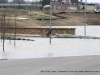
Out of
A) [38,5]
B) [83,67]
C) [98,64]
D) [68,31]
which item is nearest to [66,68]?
[83,67]

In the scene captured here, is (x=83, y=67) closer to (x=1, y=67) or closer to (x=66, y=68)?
(x=66, y=68)

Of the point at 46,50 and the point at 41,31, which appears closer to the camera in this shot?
the point at 46,50

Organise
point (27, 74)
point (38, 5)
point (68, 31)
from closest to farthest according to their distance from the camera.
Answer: point (27, 74) < point (68, 31) < point (38, 5)

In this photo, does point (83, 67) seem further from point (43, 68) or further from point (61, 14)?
point (61, 14)

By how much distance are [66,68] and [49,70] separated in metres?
1.09

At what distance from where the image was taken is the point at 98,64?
18.9m

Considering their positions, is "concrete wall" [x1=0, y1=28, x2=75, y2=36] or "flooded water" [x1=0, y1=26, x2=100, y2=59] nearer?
"flooded water" [x1=0, y1=26, x2=100, y2=59]

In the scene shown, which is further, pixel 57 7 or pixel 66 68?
pixel 57 7

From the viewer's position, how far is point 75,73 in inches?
608

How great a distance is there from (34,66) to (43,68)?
0.92 metres

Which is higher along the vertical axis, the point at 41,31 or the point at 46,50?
the point at 46,50

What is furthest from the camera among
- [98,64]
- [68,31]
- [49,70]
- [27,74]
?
[68,31]

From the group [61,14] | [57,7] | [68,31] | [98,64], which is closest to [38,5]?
[57,7]

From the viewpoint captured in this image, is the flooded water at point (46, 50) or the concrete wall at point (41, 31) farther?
the concrete wall at point (41, 31)
